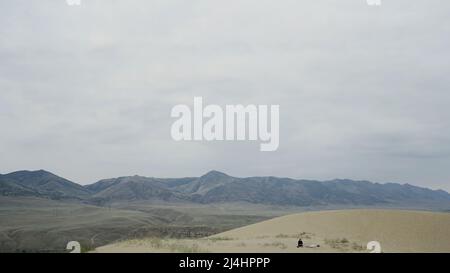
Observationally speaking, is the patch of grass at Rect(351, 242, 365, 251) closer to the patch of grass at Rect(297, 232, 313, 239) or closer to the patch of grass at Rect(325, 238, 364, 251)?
the patch of grass at Rect(325, 238, 364, 251)

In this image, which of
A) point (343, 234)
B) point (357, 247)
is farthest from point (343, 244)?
point (343, 234)

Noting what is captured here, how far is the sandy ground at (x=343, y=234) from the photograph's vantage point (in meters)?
24.9

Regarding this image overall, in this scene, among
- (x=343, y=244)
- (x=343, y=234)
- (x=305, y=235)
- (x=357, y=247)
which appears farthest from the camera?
(x=343, y=234)

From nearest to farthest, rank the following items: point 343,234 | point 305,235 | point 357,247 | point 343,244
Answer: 1. point 357,247
2. point 343,244
3. point 305,235
4. point 343,234

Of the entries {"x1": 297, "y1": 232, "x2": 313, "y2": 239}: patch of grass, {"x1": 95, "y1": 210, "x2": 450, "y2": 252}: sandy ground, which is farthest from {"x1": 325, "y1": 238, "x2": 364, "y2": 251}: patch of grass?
{"x1": 297, "y1": 232, "x2": 313, "y2": 239}: patch of grass

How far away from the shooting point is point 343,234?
31656 millimetres

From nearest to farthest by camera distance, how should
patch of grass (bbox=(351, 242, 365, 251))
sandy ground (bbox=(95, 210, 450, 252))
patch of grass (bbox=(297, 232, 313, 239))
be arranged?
patch of grass (bbox=(351, 242, 365, 251)) → sandy ground (bbox=(95, 210, 450, 252)) → patch of grass (bbox=(297, 232, 313, 239))

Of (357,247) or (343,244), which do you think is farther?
(343,244)

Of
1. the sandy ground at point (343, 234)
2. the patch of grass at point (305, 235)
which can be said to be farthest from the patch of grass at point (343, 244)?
the patch of grass at point (305, 235)

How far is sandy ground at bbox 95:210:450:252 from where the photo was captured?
24.9 metres

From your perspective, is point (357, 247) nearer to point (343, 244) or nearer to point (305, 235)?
point (343, 244)
